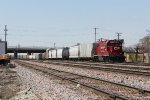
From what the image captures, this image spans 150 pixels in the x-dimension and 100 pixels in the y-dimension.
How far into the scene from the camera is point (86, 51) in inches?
2376

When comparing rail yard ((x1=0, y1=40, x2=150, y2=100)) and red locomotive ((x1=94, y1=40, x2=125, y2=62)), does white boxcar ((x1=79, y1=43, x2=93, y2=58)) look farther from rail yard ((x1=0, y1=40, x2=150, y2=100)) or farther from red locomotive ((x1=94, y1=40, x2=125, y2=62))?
red locomotive ((x1=94, y1=40, x2=125, y2=62))

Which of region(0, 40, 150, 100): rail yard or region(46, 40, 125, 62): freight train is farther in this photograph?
region(46, 40, 125, 62): freight train

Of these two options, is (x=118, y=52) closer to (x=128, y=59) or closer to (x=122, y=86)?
(x=128, y=59)

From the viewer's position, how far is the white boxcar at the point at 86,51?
58.0m

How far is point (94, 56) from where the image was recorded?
182 feet

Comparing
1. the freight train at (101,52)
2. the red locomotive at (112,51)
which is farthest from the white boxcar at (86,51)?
the red locomotive at (112,51)

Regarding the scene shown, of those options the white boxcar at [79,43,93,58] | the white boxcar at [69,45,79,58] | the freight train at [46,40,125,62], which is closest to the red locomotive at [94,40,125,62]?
the freight train at [46,40,125,62]

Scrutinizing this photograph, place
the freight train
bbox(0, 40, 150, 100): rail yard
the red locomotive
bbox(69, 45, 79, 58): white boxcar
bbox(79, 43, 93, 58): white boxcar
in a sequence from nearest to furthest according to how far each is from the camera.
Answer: bbox(0, 40, 150, 100): rail yard, the red locomotive, the freight train, bbox(79, 43, 93, 58): white boxcar, bbox(69, 45, 79, 58): white boxcar

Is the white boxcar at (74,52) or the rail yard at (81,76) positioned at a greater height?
the white boxcar at (74,52)

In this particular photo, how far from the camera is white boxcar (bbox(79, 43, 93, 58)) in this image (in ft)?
190

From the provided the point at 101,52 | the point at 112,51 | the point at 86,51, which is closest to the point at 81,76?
the point at 112,51

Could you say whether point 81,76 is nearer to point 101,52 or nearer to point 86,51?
point 101,52

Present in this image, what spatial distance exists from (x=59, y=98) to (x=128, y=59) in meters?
55.8

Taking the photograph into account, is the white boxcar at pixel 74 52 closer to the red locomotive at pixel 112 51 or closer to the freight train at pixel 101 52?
the freight train at pixel 101 52
